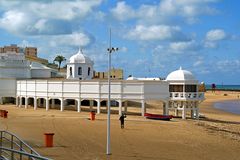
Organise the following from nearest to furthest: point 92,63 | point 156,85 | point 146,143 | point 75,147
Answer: point 75,147, point 146,143, point 156,85, point 92,63

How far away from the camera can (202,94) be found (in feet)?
156

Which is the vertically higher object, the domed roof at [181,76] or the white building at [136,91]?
the domed roof at [181,76]

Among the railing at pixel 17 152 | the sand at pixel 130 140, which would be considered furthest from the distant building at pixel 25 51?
the railing at pixel 17 152

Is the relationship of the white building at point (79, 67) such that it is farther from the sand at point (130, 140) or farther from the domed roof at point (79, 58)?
the sand at point (130, 140)

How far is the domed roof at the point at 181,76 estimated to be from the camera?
4619cm

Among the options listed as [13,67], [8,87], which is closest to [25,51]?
[13,67]

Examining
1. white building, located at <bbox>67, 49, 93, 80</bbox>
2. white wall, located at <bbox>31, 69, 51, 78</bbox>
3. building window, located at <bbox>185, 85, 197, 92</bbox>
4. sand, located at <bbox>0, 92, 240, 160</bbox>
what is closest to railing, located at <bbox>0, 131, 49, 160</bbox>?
sand, located at <bbox>0, 92, 240, 160</bbox>

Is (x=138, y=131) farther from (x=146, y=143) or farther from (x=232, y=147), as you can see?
(x=232, y=147)

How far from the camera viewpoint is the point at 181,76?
4631 cm

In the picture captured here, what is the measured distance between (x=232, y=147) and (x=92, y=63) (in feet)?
113

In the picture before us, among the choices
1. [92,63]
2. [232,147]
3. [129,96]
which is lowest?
[232,147]

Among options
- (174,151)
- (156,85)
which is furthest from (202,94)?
(174,151)

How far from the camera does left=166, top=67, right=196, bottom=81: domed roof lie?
46.2 meters

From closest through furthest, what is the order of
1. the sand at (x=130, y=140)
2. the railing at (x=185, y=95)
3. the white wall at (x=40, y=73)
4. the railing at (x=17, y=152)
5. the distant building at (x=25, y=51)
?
the railing at (x=17, y=152) → the sand at (x=130, y=140) → the railing at (x=185, y=95) → the white wall at (x=40, y=73) → the distant building at (x=25, y=51)
